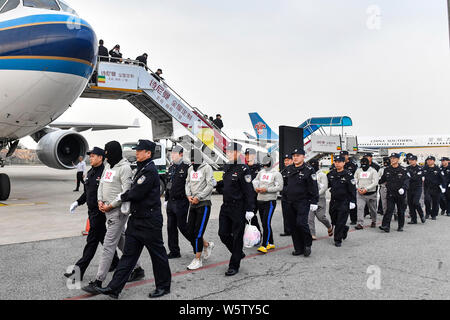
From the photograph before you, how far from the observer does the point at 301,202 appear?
5.84 m

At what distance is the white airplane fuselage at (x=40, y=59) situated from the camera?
7.44 meters

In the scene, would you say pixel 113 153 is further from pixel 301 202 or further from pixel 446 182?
pixel 446 182

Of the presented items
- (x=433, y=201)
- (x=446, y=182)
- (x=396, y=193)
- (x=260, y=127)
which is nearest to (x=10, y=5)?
(x=396, y=193)

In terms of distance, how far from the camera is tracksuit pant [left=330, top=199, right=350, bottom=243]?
6.62m

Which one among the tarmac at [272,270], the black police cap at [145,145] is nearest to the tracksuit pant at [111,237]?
the tarmac at [272,270]

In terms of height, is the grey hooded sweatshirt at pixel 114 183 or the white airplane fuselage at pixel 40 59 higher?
the white airplane fuselage at pixel 40 59

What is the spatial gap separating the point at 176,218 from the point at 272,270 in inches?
68.9

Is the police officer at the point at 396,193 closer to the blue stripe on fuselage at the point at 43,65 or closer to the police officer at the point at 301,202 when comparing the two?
the police officer at the point at 301,202

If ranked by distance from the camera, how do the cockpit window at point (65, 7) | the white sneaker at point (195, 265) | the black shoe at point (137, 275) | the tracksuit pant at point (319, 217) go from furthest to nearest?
the cockpit window at point (65, 7) < the tracksuit pant at point (319, 217) < the white sneaker at point (195, 265) < the black shoe at point (137, 275)

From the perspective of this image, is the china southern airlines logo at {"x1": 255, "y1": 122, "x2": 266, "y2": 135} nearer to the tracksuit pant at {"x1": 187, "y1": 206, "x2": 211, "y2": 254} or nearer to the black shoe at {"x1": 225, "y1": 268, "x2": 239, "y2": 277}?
the tracksuit pant at {"x1": 187, "y1": 206, "x2": 211, "y2": 254}

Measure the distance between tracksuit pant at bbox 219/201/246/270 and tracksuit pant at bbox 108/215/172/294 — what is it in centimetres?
117

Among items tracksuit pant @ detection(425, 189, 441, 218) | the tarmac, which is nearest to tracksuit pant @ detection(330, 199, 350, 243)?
the tarmac

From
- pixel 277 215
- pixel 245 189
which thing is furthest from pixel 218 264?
pixel 277 215

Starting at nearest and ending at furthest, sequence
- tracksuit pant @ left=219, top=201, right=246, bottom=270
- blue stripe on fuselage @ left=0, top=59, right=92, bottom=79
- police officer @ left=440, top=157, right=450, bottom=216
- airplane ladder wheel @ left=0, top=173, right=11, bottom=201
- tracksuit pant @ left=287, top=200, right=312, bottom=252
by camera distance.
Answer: tracksuit pant @ left=219, top=201, right=246, bottom=270 < tracksuit pant @ left=287, top=200, right=312, bottom=252 < blue stripe on fuselage @ left=0, top=59, right=92, bottom=79 < airplane ladder wheel @ left=0, top=173, right=11, bottom=201 < police officer @ left=440, top=157, right=450, bottom=216
